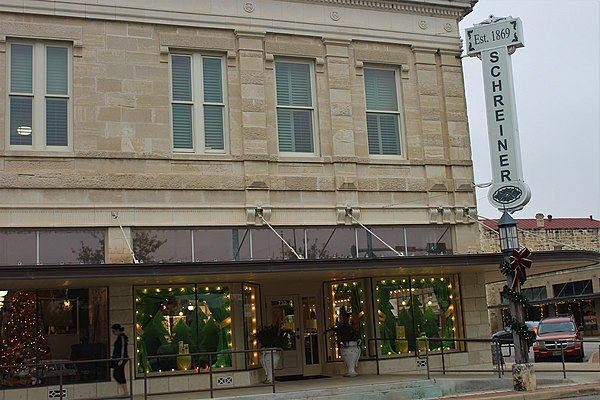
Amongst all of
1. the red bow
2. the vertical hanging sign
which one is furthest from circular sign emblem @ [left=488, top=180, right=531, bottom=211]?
the red bow

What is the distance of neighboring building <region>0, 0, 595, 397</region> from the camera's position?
689 inches

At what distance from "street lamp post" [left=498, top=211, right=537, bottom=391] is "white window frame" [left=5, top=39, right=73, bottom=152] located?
989cm

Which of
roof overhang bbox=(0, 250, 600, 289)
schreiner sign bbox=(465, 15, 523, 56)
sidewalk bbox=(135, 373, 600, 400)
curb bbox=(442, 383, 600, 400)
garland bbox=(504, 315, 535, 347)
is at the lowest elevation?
curb bbox=(442, 383, 600, 400)

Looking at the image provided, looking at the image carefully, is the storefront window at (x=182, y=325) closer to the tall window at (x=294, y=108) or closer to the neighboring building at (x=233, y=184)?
the neighboring building at (x=233, y=184)

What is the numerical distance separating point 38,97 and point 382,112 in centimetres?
852

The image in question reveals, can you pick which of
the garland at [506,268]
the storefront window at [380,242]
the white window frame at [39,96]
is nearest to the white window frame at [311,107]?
the storefront window at [380,242]

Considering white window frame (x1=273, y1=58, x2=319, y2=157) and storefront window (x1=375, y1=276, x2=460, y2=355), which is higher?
white window frame (x1=273, y1=58, x2=319, y2=157)

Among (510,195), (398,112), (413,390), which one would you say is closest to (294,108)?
(398,112)

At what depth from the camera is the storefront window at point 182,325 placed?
715 inches

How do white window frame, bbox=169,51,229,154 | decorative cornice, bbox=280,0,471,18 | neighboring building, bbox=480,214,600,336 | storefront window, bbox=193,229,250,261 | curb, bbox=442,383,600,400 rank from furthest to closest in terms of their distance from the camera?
neighboring building, bbox=480,214,600,336, decorative cornice, bbox=280,0,471,18, white window frame, bbox=169,51,229,154, storefront window, bbox=193,229,250,261, curb, bbox=442,383,600,400

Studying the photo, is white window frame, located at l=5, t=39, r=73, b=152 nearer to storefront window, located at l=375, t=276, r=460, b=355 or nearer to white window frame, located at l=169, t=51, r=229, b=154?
white window frame, located at l=169, t=51, r=229, b=154

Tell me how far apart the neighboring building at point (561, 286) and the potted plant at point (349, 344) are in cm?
2950

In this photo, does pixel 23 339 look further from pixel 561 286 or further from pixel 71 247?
pixel 561 286

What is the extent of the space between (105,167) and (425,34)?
9.26m
